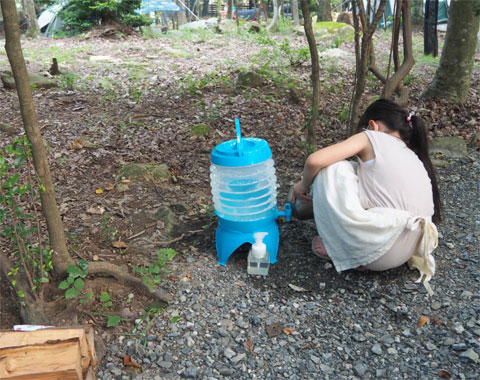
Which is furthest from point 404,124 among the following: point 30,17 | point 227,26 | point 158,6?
point 158,6

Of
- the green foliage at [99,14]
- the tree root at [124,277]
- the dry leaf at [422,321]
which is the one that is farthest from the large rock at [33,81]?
the green foliage at [99,14]

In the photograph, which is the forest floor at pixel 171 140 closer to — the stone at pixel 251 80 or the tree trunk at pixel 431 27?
the stone at pixel 251 80

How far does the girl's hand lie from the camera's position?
2.86 m

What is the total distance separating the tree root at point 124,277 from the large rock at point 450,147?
3237 mm

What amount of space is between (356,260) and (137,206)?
1.83 m

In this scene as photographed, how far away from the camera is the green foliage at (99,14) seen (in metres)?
12.7

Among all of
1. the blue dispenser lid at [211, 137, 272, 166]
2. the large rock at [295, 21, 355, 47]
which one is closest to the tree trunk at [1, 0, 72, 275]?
the blue dispenser lid at [211, 137, 272, 166]

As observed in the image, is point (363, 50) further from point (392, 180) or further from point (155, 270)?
point (155, 270)

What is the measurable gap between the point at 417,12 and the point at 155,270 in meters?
13.6

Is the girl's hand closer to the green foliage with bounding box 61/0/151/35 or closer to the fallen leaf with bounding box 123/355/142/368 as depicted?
the fallen leaf with bounding box 123/355/142/368

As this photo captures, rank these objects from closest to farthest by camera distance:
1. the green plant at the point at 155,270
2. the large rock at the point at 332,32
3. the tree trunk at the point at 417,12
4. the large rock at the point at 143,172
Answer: the green plant at the point at 155,270, the large rock at the point at 143,172, the large rock at the point at 332,32, the tree trunk at the point at 417,12

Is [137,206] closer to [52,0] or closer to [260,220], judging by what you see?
[260,220]

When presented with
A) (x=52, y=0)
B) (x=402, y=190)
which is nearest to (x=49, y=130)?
(x=402, y=190)

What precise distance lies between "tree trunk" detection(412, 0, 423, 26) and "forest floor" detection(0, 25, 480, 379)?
4601mm
